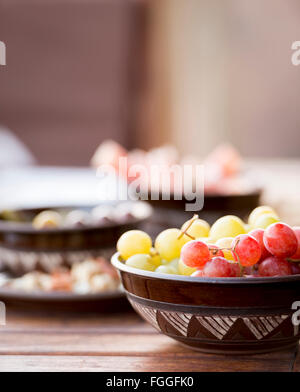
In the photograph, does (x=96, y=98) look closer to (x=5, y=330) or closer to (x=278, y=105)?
(x=278, y=105)

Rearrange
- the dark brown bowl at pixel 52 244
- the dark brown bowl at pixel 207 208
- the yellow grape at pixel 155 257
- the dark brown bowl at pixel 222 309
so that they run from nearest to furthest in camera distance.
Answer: the dark brown bowl at pixel 222 309 → the yellow grape at pixel 155 257 → the dark brown bowl at pixel 52 244 → the dark brown bowl at pixel 207 208

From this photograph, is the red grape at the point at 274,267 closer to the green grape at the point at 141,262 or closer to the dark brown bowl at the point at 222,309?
the dark brown bowl at the point at 222,309

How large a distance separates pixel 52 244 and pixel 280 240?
63cm

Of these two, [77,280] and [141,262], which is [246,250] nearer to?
[141,262]

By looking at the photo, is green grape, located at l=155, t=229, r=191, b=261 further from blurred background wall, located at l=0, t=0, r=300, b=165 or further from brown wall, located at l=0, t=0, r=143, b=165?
brown wall, located at l=0, t=0, r=143, b=165

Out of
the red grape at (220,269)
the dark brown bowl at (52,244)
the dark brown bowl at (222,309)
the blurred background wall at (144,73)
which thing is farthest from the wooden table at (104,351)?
the blurred background wall at (144,73)

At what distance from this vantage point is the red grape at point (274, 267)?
71 cm

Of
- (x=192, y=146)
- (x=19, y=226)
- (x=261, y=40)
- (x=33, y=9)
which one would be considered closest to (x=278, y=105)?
(x=261, y=40)

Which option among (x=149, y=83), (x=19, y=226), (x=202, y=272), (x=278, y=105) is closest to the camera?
(x=202, y=272)

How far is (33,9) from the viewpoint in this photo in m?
5.63

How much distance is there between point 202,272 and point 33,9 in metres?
5.38

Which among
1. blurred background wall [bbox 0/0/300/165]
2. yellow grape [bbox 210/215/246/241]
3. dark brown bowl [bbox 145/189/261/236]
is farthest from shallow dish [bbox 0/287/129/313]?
blurred background wall [bbox 0/0/300/165]

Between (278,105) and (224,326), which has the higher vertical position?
(278,105)

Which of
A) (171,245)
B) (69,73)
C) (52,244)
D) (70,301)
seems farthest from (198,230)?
(69,73)
